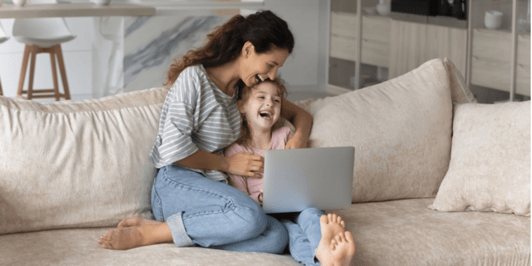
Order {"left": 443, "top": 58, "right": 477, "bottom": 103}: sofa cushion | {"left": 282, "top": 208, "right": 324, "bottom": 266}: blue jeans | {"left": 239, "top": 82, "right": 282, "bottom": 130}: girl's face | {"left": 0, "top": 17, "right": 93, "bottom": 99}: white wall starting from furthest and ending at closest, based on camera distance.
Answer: {"left": 0, "top": 17, "right": 93, "bottom": 99}: white wall, {"left": 443, "top": 58, "right": 477, "bottom": 103}: sofa cushion, {"left": 239, "top": 82, "right": 282, "bottom": 130}: girl's face, {"left": 282, "top": 208, "right": 324, "bottom": 266}: blue jeans

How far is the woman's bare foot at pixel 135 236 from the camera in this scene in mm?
1577

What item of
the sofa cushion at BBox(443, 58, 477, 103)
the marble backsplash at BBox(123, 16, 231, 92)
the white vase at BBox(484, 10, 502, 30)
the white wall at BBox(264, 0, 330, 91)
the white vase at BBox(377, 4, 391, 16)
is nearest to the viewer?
the sofa cushion at BBox(443, 58, 477, 103)

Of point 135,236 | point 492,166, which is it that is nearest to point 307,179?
point 135,236

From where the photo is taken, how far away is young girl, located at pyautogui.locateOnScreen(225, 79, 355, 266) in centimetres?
154

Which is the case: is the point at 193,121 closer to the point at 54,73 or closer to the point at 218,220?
the point at 218,220

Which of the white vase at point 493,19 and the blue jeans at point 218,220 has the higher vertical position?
the white vase at point 493,19

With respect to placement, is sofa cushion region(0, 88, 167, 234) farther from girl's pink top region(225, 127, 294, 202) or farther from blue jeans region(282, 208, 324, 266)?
blue jeans region(282, 208, 324, 266)

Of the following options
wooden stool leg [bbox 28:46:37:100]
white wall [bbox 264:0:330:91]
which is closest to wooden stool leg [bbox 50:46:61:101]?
wooden stool leg [bbox 28:46:37:100]

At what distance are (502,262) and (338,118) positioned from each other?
0.67 meters

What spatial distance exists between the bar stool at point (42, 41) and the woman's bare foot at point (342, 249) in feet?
10.3

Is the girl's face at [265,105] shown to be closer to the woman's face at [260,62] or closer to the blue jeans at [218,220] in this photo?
the woman's face at [260,62]

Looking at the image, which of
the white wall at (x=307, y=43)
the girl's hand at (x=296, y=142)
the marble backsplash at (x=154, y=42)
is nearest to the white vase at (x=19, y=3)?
the marble backsplash at (x=154, y=42)

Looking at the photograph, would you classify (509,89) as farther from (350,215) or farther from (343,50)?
(350,215)

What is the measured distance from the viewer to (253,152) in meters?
1.93
